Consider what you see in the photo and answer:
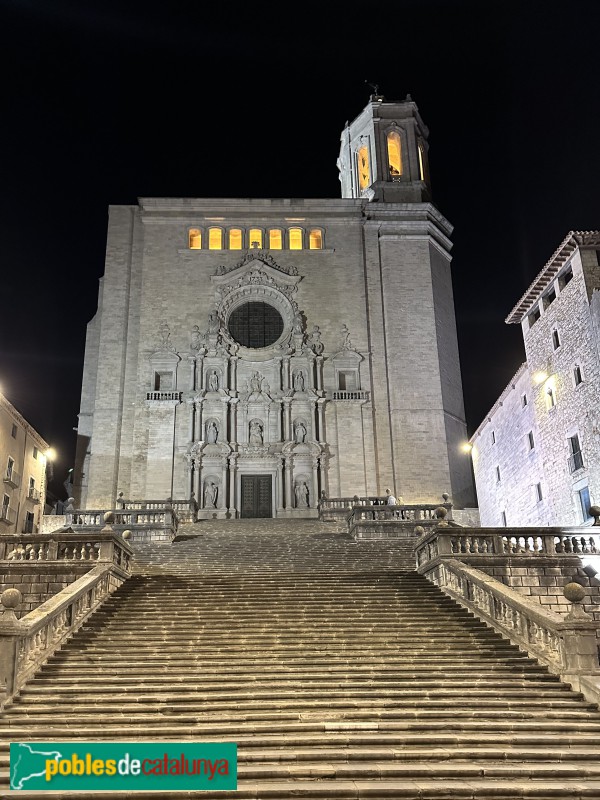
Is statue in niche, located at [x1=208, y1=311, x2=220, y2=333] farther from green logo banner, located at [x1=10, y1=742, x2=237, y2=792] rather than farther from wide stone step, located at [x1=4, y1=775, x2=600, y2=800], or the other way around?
green logo banner, located at [x1=10, y1=742, x2=237, y2=792]

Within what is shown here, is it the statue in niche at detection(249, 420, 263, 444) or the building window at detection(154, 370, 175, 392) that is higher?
the building window at detection(154, 370, 175, 392)

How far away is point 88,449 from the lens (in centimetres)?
3123

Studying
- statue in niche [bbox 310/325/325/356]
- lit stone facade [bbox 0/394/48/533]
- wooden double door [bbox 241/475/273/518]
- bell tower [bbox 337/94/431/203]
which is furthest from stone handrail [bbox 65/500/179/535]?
bell tower [bbox 337/94/431/203]

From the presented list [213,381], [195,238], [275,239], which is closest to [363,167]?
[275,239]

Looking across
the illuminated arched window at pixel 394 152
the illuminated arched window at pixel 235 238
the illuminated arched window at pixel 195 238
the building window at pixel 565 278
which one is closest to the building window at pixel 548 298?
the building window at pixel 565 278

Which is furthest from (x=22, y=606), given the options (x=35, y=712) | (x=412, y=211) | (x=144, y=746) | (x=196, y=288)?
(x=412, y=211)

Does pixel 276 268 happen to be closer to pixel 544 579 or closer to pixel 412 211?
pixel 412 211

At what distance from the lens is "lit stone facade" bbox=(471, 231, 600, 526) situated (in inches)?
922

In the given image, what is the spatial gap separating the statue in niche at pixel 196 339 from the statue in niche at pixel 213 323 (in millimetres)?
517

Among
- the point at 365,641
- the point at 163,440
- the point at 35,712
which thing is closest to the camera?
the point at 35,712

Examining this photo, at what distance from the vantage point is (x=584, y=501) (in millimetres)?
23844

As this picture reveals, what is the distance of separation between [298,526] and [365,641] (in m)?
12.0

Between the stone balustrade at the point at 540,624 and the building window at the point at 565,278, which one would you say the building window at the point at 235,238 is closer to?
the building window at the point at 565,278

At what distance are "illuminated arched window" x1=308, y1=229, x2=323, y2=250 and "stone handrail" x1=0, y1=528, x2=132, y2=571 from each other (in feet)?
69.5
